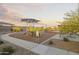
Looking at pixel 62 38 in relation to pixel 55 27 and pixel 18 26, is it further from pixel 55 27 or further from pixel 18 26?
pixel 18 26

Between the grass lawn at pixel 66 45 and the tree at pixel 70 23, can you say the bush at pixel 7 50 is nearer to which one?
the grass lawn at pixel 66 45

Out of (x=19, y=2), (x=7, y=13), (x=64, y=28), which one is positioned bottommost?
(x=64, y=28)

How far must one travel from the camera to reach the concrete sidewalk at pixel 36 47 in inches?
67.4

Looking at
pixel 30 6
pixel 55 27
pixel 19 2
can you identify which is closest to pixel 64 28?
pixel 55 27

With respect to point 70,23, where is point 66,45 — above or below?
below

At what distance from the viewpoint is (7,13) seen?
174 centimetres

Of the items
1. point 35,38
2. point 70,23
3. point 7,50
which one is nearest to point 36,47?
point 35,38

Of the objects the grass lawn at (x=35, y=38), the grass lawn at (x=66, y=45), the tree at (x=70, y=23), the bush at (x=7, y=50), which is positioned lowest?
the bush at (x=7, y=50)

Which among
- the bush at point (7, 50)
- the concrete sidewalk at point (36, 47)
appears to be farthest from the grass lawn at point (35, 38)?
the bush at point (7, 50)

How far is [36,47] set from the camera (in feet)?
5.70

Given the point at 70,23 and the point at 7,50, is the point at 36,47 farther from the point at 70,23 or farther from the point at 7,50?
the point at 70,23

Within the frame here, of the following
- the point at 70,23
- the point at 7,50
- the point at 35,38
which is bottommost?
the point at 7,50

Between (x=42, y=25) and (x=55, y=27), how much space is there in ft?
0.45
